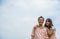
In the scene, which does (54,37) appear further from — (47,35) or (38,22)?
(38,22)

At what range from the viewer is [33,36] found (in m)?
9.55

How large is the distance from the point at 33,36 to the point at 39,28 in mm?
495

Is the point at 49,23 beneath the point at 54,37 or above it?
above

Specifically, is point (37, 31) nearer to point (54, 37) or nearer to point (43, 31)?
point (43, 31)

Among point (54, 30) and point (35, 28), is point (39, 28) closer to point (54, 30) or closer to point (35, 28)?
point (35, 28)

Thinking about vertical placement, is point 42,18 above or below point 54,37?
above

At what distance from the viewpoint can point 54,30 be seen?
9852 mm

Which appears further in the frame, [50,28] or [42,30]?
[50,28]

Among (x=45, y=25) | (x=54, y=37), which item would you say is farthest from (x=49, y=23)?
(x=54, y=37)

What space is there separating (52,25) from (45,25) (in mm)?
360

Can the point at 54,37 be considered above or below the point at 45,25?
below

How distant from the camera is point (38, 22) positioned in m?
9.59

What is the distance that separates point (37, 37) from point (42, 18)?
0.95 meters

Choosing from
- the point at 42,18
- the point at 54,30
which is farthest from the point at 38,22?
the point at 54,30
